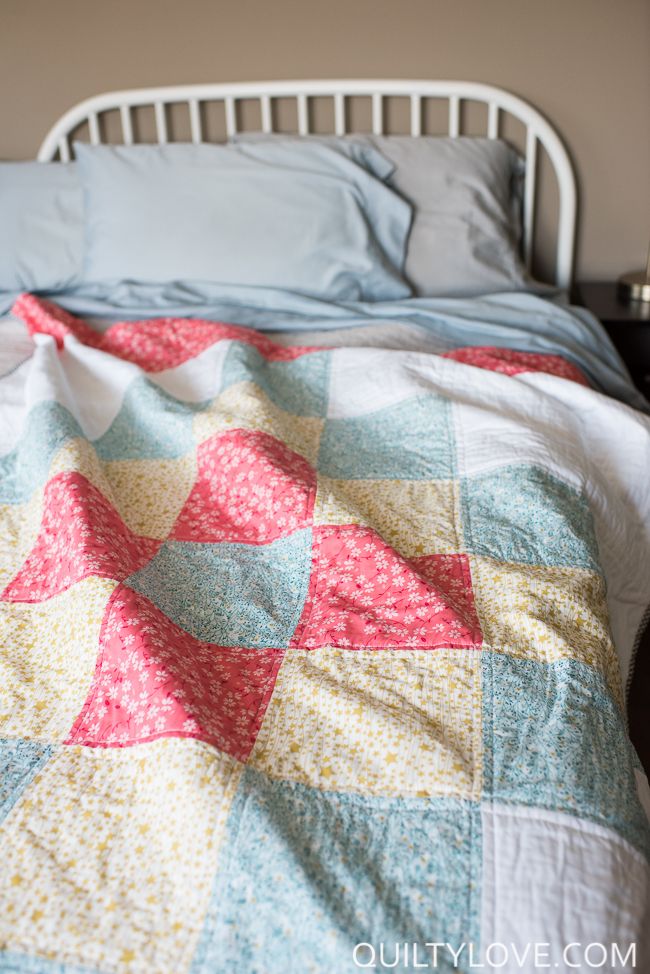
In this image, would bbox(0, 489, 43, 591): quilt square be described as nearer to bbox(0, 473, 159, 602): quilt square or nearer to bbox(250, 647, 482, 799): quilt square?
bbox(0, 473, 159, 602): quilt square

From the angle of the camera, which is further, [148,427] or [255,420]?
[148,427]

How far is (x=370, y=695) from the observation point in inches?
35.0

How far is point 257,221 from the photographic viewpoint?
202 centimetres

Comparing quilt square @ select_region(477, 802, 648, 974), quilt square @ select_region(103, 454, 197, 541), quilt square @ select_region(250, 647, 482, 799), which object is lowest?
quilt square @ select_region(103, 454, 197, 541)

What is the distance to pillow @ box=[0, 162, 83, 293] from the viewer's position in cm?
212

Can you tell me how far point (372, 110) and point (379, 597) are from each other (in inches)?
67.0

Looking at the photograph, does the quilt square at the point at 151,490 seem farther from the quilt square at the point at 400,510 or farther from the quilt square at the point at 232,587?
the quilt square at the point at 400,510

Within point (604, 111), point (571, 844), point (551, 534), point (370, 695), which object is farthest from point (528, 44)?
point (571, 844)

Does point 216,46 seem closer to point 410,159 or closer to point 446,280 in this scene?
point 410,159

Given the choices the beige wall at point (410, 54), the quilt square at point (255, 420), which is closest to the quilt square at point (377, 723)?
the quilt square at point (255, 420)

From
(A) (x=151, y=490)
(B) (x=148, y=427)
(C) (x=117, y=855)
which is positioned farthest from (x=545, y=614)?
(B) (x=148, y=427)

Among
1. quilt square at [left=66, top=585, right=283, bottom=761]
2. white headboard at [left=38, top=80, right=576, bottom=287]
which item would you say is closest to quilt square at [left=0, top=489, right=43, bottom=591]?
quilt square at [left=66, top=585, right=283, bottom=761]

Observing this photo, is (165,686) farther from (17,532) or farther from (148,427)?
(148,427)

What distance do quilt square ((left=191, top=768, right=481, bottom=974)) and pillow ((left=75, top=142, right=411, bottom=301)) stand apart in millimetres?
1453
